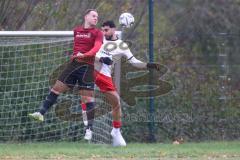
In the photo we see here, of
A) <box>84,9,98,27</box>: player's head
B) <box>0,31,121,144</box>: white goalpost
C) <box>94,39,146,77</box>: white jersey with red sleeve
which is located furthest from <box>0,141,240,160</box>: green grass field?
<box>84,9,98,27</box>: player's head

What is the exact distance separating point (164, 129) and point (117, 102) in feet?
5.82

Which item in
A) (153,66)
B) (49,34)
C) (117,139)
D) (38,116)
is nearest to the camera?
(38,116)

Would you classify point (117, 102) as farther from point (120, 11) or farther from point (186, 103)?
point (120, 11)

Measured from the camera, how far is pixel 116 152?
1094cm

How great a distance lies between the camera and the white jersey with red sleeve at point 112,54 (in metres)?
12.2

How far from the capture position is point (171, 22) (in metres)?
15.6

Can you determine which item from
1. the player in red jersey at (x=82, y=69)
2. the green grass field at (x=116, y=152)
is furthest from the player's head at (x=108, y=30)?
the green grass field at (x=116, y=152)

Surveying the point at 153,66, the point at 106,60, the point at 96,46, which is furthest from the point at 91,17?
the point at 153,66

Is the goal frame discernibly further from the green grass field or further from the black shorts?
the green grass field

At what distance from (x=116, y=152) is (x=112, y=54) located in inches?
77.4

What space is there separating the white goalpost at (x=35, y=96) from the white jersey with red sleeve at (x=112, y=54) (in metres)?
0.81

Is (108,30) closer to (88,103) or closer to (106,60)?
(106,60)

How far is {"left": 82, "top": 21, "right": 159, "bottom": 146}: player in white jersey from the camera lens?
12.1 meters

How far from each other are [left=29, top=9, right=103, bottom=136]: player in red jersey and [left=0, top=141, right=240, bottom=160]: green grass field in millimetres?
672
